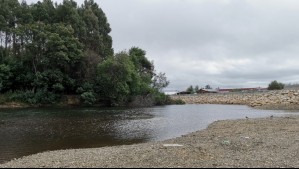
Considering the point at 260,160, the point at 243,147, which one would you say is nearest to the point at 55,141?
the point at 243,147

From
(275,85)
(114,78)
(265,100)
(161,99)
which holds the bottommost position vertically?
(265,100)

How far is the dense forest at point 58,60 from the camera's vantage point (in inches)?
2703

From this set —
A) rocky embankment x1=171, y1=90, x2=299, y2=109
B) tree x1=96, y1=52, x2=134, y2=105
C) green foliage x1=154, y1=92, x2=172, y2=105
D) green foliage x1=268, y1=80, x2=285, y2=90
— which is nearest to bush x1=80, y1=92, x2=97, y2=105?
tree x1=96, y1=52, x2=134, y2=105

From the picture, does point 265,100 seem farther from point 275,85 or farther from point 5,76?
point 5,76

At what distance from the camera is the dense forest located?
68650 mm

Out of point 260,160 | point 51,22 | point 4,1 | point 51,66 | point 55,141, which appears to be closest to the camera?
point 260,160

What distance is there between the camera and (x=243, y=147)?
16.2m

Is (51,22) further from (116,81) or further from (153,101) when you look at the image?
(153,101)

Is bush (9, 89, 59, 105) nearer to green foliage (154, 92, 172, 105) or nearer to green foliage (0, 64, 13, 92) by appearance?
green foliage (0, 64, 13, 92)

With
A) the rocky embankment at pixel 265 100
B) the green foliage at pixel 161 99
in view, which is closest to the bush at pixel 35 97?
the green foliage at pixel 161 99

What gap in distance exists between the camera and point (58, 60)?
68438 mm

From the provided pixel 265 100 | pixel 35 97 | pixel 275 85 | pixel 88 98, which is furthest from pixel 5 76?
pixel 275 85

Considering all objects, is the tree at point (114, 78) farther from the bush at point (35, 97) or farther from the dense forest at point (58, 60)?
the bush at point (35, 97)

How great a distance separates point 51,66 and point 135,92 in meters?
20.5
